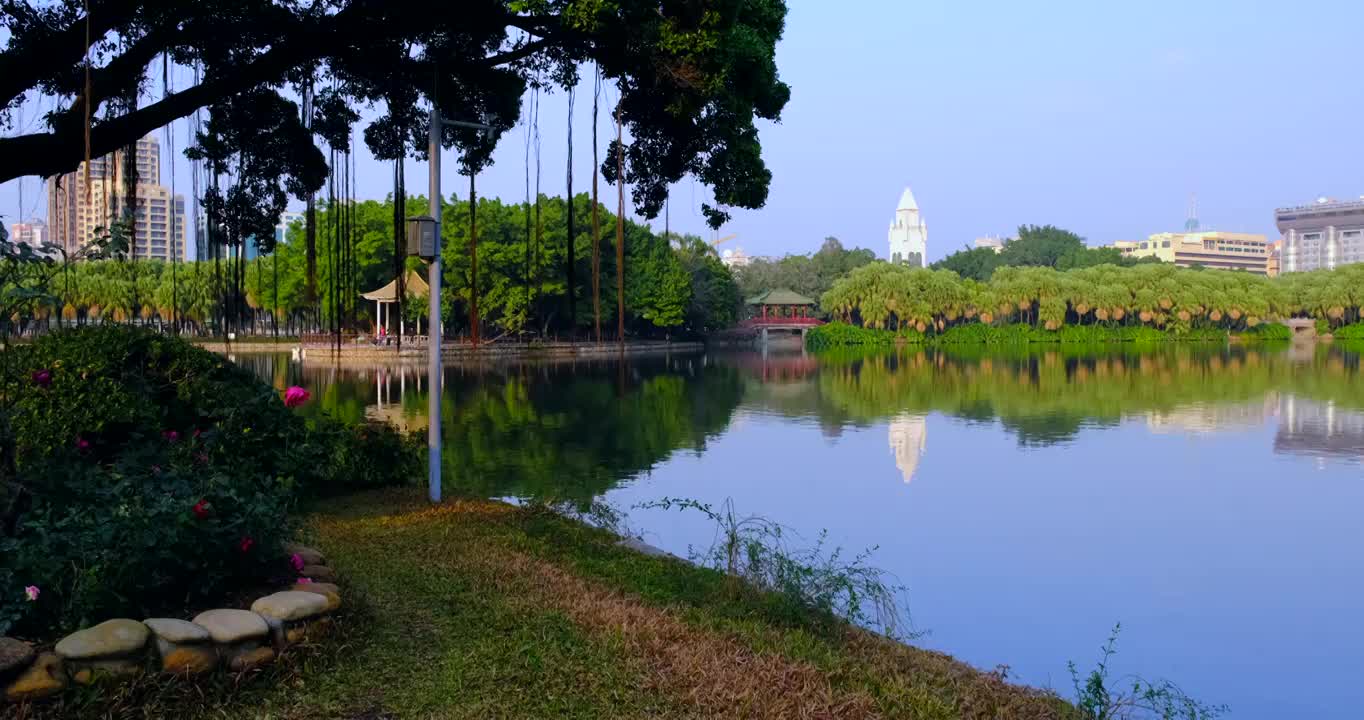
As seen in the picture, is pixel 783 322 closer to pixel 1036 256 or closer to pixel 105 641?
pixel 1036 256

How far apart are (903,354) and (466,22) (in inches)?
2087

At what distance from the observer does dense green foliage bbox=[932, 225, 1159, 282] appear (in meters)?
111

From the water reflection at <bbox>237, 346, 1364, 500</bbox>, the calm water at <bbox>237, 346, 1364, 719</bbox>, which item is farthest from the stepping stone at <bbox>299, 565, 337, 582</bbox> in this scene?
the water reflection at <bbox>237, 346, 1364, 500</bbox>

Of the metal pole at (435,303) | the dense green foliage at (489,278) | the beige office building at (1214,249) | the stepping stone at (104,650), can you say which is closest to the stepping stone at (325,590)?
the stepping stone at (104,650)

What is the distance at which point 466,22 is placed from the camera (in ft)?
31.1

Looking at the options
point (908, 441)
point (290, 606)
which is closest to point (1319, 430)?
point (908, 441)

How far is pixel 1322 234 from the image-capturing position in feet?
552

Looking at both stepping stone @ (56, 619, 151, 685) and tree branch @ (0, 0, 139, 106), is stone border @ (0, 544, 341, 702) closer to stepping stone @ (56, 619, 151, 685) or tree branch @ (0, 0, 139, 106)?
stepping stone @ (56, 619, 151, 685)

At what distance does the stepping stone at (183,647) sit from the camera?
440cm

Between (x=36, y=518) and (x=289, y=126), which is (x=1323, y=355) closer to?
(x=289, y=126)

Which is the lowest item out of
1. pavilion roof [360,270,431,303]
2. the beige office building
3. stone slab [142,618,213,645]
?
stone slab [142,618,213,645]

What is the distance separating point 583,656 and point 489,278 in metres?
46.2

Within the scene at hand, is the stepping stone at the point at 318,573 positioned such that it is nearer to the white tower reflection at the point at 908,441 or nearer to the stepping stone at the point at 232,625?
the stepping stone at the point at 232,625

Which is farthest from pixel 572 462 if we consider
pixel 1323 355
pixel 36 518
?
pixel 1323 355
